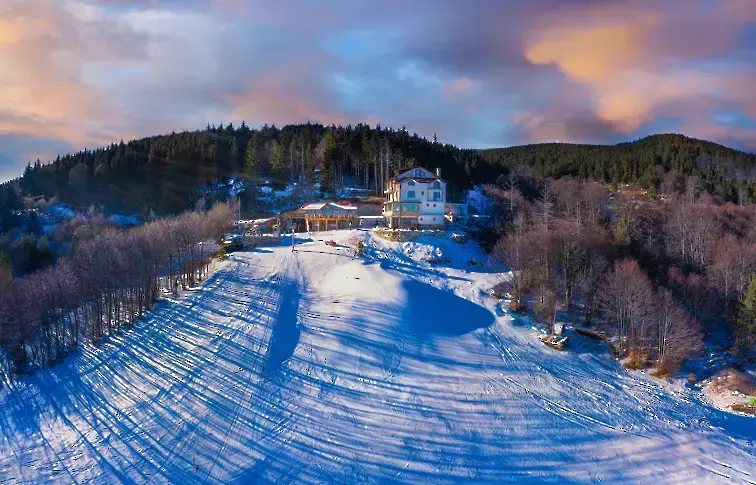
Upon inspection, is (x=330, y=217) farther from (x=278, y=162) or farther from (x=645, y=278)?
(x=645, y=278)

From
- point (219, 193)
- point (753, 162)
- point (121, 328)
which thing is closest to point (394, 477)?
point (121, 328)

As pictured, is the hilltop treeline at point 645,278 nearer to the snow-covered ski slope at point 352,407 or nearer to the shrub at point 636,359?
the shrub at point 636,359

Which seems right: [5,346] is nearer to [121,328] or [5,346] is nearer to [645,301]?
[121,328]

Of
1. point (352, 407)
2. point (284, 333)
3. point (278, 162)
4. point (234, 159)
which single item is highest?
point (234, 159)

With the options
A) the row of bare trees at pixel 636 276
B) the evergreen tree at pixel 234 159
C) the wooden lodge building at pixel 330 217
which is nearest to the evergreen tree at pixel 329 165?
the wooden lodge building at pixel 330 217

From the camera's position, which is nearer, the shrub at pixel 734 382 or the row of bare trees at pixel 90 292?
the shrub at pixel 734 382

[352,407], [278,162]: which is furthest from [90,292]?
[278,162]

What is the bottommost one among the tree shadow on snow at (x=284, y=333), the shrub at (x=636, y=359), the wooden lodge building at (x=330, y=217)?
the shrub at (x=636, y=359)
